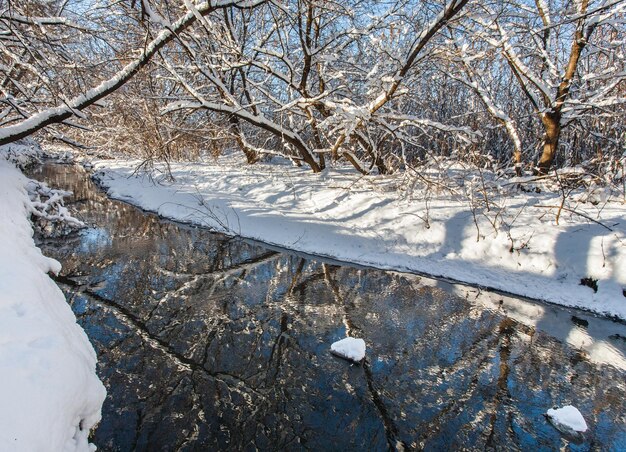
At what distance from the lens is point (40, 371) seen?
2.53 m

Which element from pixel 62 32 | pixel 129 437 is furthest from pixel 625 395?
pixel 62 32

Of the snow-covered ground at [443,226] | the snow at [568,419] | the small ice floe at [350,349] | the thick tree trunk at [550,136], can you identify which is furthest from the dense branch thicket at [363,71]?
the snow at [568,419]

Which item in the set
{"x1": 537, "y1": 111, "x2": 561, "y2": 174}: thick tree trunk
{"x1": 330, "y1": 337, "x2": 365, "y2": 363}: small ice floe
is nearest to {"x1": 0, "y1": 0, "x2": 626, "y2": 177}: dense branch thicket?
{"x1": 537, "y1": 111, "x2": 561, "y2": 174}: thick tree trunk

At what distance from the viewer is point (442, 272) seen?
289 inches

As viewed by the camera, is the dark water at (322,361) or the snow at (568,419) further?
the snow at (568,419)

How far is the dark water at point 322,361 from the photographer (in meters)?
3.53

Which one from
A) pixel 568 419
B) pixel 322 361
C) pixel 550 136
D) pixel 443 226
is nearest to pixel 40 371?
pixel 322 361

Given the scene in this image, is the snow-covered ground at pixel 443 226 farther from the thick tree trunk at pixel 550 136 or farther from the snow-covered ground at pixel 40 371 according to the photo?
the snow-covered ground at pixel 40 371

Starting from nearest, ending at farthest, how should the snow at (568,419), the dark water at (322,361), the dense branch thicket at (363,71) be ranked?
the dark water at (322,361) < the snow at (568,419) < the dense branch thicket at (363,71)

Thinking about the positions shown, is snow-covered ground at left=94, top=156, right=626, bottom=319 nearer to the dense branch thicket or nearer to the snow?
the dense branch thicket

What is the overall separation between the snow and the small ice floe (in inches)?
75.9

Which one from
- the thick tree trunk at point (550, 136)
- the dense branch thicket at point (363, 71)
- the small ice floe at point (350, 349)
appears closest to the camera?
the small ice floe at point (350, 349)

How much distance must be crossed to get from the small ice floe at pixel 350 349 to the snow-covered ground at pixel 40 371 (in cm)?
243

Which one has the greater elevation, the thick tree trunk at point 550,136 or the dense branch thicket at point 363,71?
the dense branch thicket at point 363,71
